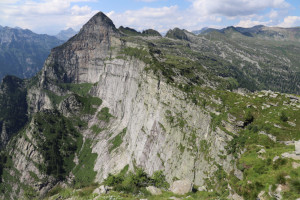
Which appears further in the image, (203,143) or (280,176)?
(203,143)

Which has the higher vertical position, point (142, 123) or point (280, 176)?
point (280, 176)

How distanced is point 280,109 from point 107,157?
15873 centimetres

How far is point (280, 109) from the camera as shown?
71.9 metres

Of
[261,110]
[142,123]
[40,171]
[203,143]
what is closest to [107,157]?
[142,123]

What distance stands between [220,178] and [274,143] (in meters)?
22.8

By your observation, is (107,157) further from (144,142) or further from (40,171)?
(40,171)

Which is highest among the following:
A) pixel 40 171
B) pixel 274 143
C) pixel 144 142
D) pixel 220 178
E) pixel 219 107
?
pixel 219 107

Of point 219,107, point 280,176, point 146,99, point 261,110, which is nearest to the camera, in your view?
point 280,176

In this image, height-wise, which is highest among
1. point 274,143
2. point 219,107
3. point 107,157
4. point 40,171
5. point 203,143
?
point 219,107

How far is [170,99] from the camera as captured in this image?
406 feet

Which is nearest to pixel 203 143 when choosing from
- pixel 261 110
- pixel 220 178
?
pixel 220 178

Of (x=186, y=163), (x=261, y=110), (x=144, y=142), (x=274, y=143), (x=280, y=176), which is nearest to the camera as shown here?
(x=280, y=176)

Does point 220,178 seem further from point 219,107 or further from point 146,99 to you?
point 146,99

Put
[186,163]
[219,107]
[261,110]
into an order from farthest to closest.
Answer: [186,163]
[219,107]
[261,110]
